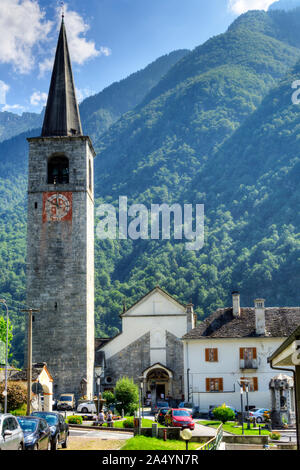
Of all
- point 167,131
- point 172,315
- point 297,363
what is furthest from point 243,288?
point 167,131

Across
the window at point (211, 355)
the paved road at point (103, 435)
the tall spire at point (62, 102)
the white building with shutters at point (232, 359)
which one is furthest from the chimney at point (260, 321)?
the tall spire at point (62, 102)

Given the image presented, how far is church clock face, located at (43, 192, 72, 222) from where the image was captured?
50.4m

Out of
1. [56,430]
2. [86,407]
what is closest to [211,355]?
[86,407]

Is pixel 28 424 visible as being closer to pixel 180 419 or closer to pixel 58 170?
pixel 180 419

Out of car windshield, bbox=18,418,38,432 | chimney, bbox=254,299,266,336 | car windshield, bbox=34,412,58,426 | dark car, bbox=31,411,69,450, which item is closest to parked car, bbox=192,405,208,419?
chimney, bbox=254,299,266,336

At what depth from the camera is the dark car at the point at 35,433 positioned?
15114 mm

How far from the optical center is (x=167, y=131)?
199 metres

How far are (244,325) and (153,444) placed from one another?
2804cm

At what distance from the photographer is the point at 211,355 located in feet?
153

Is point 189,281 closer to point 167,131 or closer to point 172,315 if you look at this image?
point 172,315

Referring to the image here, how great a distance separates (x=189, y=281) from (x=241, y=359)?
195ft

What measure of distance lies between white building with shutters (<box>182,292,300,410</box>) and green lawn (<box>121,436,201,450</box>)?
23694mm

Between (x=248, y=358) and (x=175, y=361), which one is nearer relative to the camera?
(x=248, y=358)

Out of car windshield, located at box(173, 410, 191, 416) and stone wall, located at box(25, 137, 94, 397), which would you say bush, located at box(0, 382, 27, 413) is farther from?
stone wall, located at box(25, 137, 94, 397)
